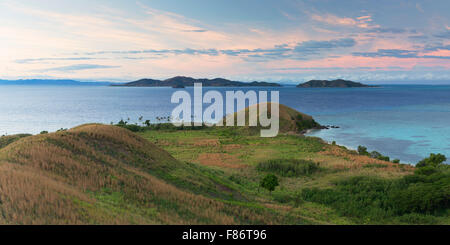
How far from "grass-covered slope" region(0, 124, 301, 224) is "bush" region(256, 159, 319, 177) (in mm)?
10837

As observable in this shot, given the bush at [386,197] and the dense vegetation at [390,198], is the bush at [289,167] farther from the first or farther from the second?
the bush at [386,197]

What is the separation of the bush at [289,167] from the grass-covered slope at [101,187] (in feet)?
35.6

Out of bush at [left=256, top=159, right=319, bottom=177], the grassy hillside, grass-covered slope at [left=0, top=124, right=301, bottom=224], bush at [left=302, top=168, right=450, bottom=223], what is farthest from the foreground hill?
grass-covered slope at [left=0, top=124, right=301, bottom=224]

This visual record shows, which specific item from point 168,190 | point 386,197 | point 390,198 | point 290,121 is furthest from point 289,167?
point 290,121

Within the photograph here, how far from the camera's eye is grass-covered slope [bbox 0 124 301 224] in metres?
8.23

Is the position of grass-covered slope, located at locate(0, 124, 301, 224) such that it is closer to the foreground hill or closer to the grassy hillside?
the grassy hillside

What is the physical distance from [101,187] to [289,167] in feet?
70.3

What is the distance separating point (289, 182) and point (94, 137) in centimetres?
1655

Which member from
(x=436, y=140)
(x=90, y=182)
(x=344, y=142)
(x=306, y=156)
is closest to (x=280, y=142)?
(x=306, y=156)

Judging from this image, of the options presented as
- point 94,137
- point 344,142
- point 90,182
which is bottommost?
point 344,142

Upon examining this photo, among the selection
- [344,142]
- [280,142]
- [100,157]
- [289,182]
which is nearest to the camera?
[100,157]

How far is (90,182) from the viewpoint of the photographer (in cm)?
1206
